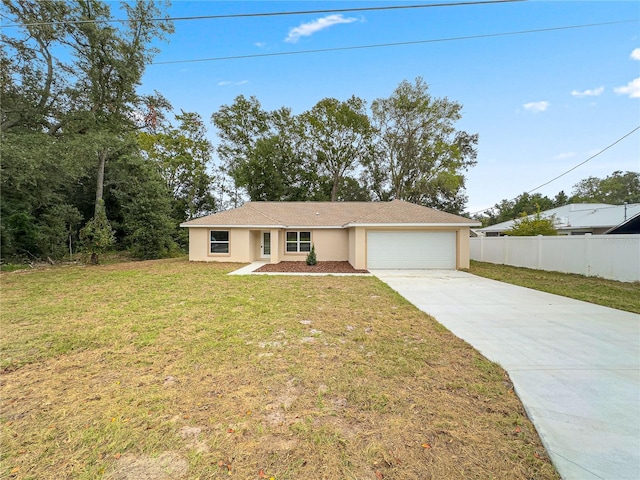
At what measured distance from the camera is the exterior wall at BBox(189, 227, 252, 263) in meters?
16.1

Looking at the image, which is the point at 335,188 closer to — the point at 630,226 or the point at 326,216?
the point at 326,216

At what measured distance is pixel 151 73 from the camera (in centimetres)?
1588

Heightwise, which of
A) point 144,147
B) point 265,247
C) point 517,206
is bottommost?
point 265,247

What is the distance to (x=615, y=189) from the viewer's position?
39750mm

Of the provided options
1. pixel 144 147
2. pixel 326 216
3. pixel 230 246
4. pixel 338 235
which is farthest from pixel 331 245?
pixel 144 147

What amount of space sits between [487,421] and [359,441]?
122cm

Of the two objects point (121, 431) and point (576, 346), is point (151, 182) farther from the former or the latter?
point (576, 346)

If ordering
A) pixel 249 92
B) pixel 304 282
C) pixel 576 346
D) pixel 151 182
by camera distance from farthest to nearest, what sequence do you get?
pixel 249 92, pixel 151 182, pixel 304 282, pixel 576 346

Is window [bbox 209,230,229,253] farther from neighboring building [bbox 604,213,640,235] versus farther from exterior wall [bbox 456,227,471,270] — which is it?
neighboring building [bbox 604,213,640,235]

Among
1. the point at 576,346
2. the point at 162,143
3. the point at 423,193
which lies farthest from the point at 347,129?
the point at 576,346

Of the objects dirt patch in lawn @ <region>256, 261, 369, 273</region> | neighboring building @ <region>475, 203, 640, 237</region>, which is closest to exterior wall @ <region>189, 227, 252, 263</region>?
dirt patch in lawn @ <region>256, 261, 369, 273</region>

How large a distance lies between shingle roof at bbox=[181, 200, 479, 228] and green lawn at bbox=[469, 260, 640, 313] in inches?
145

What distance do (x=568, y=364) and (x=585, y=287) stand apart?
7549mm

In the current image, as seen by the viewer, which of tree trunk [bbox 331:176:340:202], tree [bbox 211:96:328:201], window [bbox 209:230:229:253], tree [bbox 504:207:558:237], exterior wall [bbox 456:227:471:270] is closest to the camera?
exterior wall [bbox 456:227:471:270]
